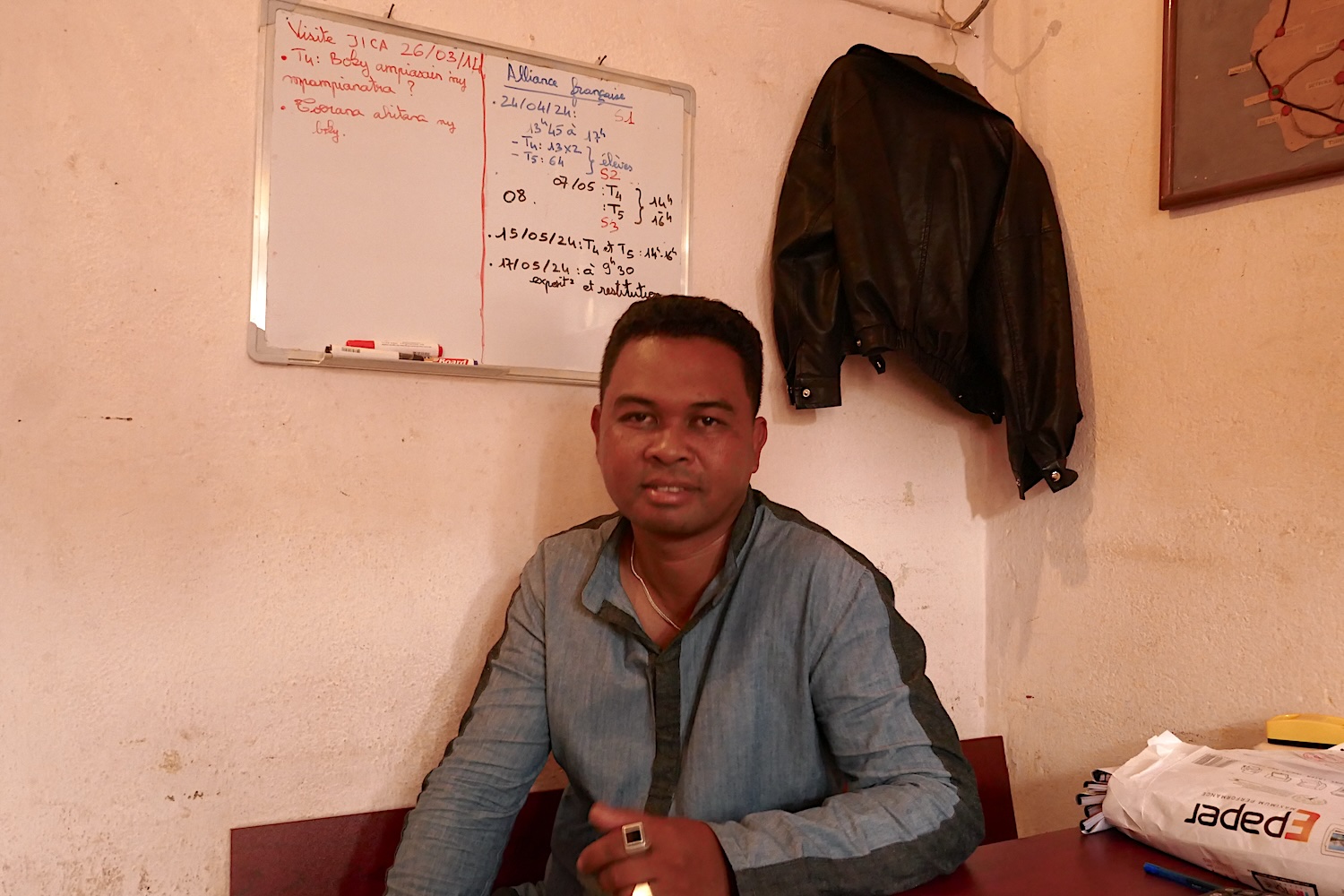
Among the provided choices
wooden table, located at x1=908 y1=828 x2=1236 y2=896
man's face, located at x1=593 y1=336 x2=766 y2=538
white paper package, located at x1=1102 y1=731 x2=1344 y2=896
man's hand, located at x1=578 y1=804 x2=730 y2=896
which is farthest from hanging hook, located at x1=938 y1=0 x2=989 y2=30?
man's hand, located at x1=578 y1=804 x2=730 y2=896

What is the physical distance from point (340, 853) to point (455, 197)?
1.13 metres

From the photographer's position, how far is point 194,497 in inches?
56.4

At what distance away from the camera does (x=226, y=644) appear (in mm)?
1440

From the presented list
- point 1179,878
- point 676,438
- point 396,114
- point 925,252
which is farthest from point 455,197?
point 1179,878

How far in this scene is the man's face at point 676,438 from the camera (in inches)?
49.5

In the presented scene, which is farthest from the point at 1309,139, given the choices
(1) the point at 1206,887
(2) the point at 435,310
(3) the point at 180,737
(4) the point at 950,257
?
(3) the point at 180,737

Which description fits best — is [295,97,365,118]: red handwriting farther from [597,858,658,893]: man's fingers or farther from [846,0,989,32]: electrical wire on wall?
[597,858,658,893]: man's fingers

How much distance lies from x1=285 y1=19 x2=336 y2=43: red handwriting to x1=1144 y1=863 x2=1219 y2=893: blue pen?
5.63 ft

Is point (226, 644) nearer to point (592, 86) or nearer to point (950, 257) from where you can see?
point (592, 86)

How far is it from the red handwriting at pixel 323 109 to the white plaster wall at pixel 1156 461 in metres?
1.40

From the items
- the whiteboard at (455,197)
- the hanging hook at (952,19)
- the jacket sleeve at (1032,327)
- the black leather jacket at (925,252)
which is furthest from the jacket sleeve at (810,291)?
the hanging hook at (952,19)

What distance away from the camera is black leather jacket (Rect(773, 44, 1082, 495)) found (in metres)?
1.76

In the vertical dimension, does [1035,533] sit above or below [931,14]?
below

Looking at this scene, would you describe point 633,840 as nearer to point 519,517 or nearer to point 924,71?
point 519,517
